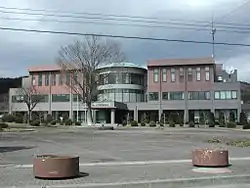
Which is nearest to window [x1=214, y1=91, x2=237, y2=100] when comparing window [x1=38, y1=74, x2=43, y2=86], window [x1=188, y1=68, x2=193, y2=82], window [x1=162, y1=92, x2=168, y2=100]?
window [x1=188, y1=68, x2=193, y2=82]

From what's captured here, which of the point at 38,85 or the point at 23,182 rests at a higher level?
the point at 38,85

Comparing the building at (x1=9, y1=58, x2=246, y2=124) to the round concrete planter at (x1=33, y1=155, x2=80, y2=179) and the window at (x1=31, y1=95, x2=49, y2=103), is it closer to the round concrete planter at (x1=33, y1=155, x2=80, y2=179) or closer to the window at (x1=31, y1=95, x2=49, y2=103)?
the window at (x1=31, y1=95, x2=49, y2=103)

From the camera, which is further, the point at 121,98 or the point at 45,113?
the point at 45,113

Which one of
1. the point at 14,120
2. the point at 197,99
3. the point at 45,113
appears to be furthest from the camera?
the point at 45,113

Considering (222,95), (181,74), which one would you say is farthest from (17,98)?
(222,95)

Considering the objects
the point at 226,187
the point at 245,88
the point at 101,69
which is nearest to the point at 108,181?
the point at 226,187

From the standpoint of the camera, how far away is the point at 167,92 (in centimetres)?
10925

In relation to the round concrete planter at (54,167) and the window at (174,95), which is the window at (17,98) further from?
the round concrete planter at (54,167)

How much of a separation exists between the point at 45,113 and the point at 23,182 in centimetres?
11125

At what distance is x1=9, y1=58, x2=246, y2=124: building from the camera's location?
105 metres

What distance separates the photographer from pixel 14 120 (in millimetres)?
93750

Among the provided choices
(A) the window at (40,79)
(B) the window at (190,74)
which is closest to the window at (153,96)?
(B) the window at (190,74)

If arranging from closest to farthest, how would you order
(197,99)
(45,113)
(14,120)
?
(14,120)
(197,99)
(45,113)

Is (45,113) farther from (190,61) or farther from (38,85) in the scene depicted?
(190,61)
